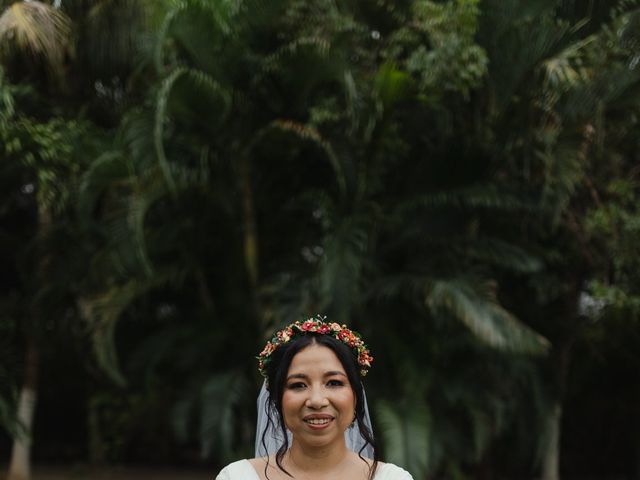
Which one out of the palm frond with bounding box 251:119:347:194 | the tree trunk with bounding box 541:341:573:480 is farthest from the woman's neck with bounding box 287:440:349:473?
the tree trunk with bounding box 541:341:573:480

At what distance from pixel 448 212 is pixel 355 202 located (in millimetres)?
961

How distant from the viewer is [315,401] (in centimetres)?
246

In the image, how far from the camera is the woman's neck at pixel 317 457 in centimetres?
254

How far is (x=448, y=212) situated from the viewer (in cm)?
856

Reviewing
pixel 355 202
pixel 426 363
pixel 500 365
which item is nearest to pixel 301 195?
pixel 355 202

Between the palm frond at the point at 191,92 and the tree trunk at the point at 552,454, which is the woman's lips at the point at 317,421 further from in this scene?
the tree trunk at the point at 552,454

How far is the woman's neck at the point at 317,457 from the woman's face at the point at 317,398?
0.08 ft

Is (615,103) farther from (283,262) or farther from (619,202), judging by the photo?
(283,262)

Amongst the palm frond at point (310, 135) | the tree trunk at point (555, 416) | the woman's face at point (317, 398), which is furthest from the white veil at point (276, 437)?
the tree trunk at point (555, 416)

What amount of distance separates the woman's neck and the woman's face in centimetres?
2

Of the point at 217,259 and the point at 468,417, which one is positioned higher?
the point at 217,259

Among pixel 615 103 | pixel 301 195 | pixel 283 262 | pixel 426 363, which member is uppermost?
pixel 615 103

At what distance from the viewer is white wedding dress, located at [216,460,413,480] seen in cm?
260

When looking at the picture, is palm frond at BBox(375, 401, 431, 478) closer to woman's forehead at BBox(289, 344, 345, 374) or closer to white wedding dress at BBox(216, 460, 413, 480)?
white wedding dress at BBox(216, 460, 413, 480)
